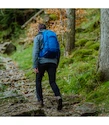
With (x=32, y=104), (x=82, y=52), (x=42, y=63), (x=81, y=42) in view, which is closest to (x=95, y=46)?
(x=82, y=52)

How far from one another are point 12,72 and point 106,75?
4.59 meters

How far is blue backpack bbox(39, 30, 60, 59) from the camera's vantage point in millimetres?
6066

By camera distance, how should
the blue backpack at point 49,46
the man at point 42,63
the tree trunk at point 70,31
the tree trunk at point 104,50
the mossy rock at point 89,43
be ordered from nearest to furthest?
the blue backpack at point 49,46
the man at point 42,63
the tree trunk at point 104,50
the tree trunk at point 70,31
the mossy rock at point 89,43

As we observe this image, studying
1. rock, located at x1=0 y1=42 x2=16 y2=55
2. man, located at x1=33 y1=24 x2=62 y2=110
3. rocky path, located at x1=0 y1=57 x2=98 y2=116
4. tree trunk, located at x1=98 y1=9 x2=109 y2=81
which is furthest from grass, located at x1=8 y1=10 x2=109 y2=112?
rock, located at x1=0 y1=42 x2=16 y2=55

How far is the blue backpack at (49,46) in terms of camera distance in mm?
6066

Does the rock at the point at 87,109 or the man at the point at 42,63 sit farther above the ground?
the man at the point at 42,63

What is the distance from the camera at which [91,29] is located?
1365 cm

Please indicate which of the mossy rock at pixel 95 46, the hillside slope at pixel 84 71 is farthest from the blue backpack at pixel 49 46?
the mossy rock at pixel 95 46

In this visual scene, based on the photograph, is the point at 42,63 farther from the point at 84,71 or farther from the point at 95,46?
the point at 95,46

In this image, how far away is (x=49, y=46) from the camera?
6.06m

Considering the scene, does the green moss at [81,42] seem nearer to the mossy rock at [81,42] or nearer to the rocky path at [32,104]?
the mossy rock at [81,42]

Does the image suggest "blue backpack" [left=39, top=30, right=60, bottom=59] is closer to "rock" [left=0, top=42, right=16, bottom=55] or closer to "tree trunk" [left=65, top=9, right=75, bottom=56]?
"tree trunk" [left=65, top=9, right=75, bottom=56]
